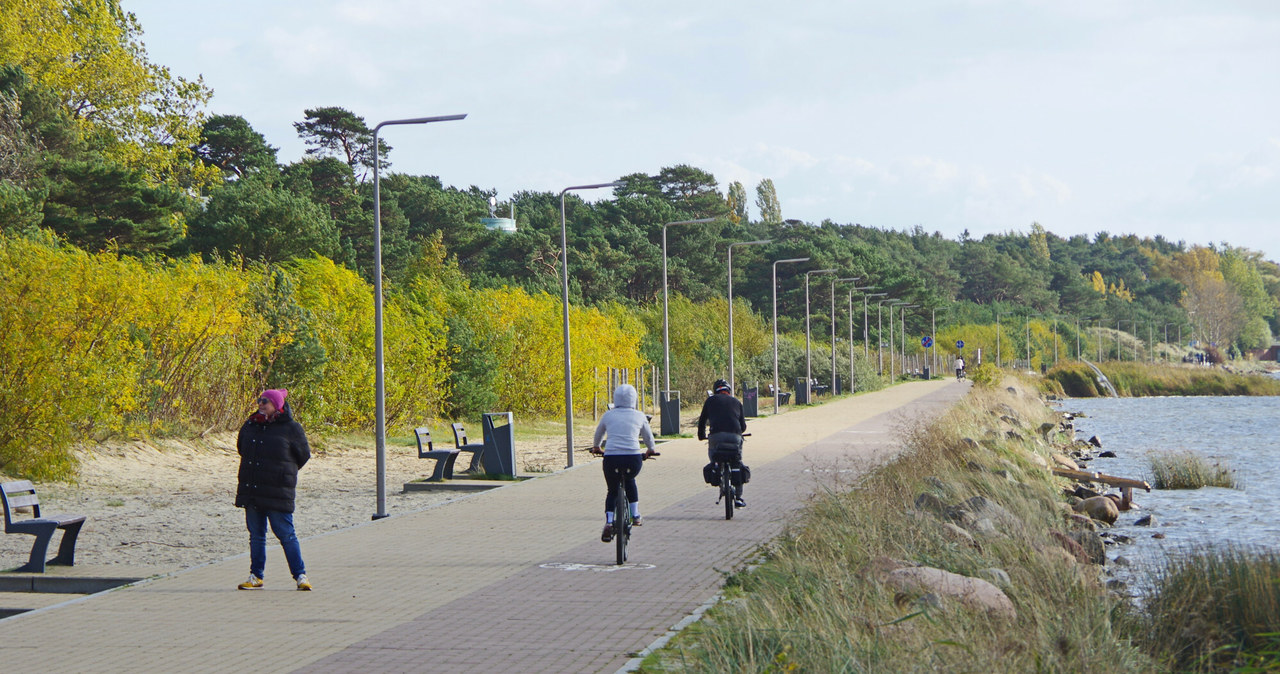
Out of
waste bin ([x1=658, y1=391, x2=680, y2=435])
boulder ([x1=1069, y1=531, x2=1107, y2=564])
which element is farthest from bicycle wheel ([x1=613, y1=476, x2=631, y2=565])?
waste bin ([x1=658, y1=391, x2=680, y2=435])

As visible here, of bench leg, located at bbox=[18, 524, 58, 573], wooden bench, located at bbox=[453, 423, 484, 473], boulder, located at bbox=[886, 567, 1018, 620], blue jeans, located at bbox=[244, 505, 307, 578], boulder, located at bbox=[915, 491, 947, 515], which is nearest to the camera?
boulder, located at bbox=[886, 567, 1018, 620]

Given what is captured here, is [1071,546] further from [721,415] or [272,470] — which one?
[272,470]

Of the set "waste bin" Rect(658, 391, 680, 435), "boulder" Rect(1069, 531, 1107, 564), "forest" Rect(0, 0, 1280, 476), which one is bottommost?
"boulder" Rect(1069, 531, 1107, 564)

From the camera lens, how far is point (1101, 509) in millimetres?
21875

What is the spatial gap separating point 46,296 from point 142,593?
1031 centimetres

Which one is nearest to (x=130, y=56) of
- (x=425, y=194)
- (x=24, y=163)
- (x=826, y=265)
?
(x=24, y=163)

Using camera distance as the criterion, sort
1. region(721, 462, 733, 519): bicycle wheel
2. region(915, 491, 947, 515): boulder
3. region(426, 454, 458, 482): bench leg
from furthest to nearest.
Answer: region(426, 454, 458, 482): bench leg, region(721, 462, 733, 519): bicycle wheel, region(915, 491, 947, 515): boulder

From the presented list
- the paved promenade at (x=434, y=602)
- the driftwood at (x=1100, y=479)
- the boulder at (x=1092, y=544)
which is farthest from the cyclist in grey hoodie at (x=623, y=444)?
the driftwood at (x=1100, y=479)

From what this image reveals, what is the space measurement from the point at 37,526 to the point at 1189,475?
24208 mm

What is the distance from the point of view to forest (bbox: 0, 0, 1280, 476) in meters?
21.4

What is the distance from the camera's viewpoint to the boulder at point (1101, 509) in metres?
21.8

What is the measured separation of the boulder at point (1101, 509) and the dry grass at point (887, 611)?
746cm

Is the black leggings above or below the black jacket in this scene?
below

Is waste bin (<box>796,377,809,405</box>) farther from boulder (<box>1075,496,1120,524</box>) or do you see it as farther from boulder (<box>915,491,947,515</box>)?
boulder (<box>915,491,947,515</box>)
